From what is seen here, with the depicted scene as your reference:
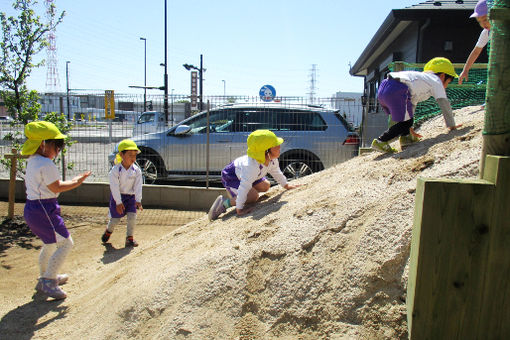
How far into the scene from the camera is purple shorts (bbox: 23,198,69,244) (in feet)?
13.7

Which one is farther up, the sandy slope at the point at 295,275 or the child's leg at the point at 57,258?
the sandy slope at the point at 295,275

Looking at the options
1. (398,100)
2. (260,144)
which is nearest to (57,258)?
(260,144)

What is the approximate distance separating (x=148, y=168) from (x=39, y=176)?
4737mm

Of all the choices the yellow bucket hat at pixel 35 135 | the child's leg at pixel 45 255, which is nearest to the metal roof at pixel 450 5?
the yellow bucket hat at pixel 35 135

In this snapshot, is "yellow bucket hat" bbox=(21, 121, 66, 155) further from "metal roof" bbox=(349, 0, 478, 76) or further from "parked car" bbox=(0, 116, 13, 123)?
→ "metal roof" bbox=(349, 0, 478, 76)

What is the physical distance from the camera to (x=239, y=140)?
852 cm

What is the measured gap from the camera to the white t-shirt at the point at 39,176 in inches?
162

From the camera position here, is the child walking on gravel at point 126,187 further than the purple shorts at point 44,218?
Yes

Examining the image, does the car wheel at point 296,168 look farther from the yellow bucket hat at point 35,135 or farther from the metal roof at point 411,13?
the yellow bucket hat at point 35,135

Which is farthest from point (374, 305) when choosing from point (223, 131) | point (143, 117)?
point (143, 117)

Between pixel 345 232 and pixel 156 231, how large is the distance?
14.9 ft

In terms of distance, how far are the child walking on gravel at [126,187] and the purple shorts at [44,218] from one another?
1.44m

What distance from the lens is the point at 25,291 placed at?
450 centimetres

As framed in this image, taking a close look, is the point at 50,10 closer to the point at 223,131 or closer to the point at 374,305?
the point at 223,131
